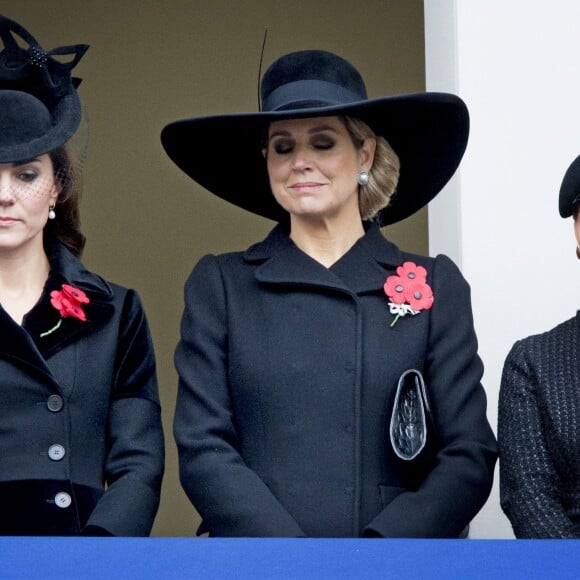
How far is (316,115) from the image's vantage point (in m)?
3.51

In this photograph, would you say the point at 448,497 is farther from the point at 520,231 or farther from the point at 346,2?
the point at 346,2

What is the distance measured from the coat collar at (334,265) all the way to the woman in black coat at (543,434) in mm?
355

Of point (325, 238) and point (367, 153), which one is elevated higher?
point (367, 153)

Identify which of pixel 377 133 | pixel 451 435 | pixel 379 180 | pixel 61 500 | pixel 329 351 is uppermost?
pixel 377 133

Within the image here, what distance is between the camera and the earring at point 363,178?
12.0ft

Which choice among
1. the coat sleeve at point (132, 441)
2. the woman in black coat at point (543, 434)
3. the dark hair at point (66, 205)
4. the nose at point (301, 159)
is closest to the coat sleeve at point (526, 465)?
the woman in black coat at point (543, 434)

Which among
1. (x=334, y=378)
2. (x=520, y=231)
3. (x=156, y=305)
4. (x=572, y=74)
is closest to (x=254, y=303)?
(x=334, y=378)

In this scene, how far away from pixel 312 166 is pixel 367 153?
172 mm

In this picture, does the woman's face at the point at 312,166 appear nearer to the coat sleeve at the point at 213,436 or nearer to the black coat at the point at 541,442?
the coat sleeve at the point at 213,436

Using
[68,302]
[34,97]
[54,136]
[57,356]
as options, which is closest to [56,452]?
[57,356]

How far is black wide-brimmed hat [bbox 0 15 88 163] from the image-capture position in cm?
359

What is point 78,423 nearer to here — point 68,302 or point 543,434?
point 68,302

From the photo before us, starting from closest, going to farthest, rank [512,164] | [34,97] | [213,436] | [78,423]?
[213,436]
[78,423]
[34,97]
[512,164]

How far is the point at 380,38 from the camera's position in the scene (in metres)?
6.46
